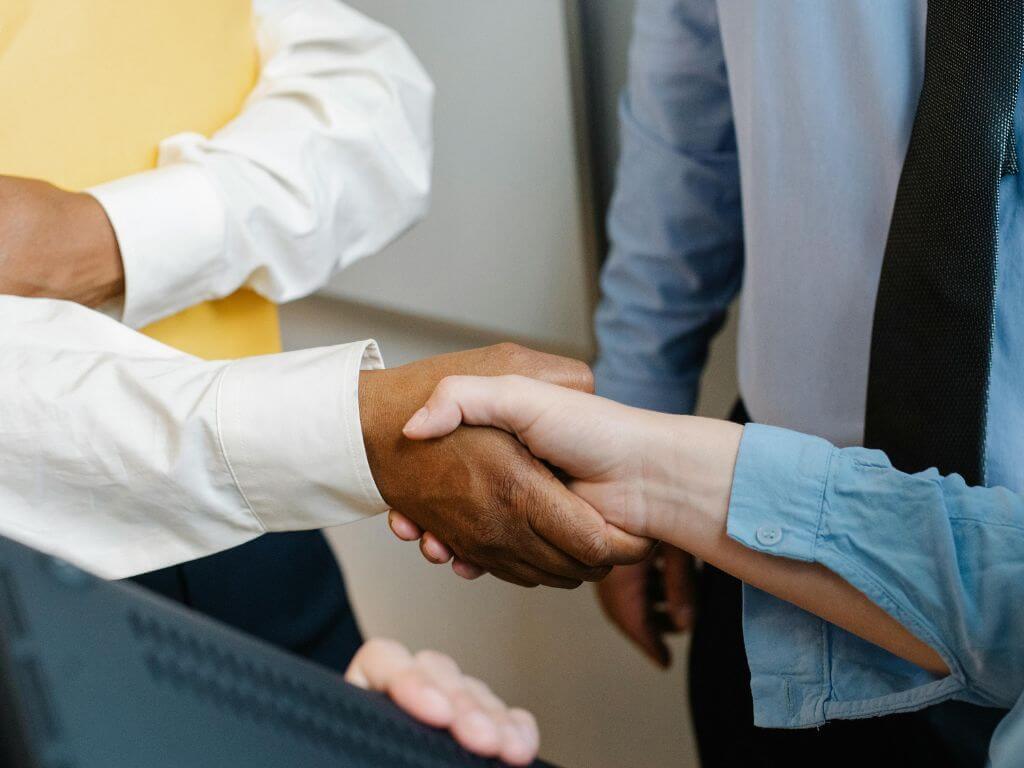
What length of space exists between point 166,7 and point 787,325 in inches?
21.7

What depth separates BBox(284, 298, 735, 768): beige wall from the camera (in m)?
1.53

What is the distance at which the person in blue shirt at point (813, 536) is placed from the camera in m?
0.58

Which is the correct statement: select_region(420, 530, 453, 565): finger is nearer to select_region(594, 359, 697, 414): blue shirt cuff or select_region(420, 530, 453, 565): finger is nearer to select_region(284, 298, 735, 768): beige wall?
select_region(594, 359, 697, 414): blue shirt cuff

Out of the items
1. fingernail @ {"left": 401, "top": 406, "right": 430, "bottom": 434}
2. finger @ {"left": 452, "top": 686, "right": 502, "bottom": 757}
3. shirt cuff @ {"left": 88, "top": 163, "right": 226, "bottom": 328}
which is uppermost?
shirt cuff @ {"left": 88, "top": 163, "right": 226, "bottom": 328}

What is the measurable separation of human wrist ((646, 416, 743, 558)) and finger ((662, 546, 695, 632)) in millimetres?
451

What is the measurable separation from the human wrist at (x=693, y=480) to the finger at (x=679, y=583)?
17.8 inches

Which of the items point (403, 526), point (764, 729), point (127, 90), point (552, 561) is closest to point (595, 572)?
point (552, 561)

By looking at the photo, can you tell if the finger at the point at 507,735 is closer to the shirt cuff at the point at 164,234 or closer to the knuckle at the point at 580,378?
the knuckle at the point at 580,378

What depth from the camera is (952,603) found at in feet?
1.90

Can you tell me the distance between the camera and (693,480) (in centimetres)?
65

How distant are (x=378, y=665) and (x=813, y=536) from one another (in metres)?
0.26

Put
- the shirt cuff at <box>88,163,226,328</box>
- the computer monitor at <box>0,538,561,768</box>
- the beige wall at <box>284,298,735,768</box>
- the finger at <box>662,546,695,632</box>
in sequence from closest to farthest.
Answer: the computer monitor at <box>0,538,561,768</box>
the shirt cuff at <box>88,163,226,328</box>
the finger at <box>662,546,695,632</box>
the beige wall at <box>284,298,735,768</box>

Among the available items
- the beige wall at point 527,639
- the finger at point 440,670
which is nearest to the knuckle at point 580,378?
the finger at point 440,670

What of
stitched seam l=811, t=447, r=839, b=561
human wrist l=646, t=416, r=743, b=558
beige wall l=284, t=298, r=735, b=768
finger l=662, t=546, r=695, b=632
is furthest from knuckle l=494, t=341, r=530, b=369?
beige wall l=284, t=298, r=735, b=768
